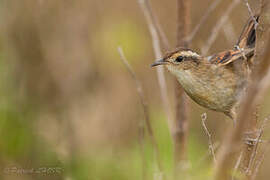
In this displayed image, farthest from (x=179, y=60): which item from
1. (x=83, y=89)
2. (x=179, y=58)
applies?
(x=83, y=89)

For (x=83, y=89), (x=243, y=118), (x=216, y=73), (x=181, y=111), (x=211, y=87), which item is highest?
(x=83, y=89)

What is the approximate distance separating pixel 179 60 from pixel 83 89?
212cm

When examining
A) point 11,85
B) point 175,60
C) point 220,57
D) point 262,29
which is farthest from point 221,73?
point 11,85

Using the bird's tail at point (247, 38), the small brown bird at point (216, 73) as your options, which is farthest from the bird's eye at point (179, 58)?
the bird's tail at point (247, 38)

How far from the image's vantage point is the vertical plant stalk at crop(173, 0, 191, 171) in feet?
8.69

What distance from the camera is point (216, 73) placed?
3273mm

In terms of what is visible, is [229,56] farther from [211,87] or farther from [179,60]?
[179,60]

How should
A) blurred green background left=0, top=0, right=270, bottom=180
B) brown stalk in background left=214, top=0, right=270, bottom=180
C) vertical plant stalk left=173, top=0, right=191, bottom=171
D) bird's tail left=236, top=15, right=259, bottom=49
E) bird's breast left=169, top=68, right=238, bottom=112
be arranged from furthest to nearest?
1. blurred green background left=0, top=0, right=270, bottom=180
2. bird's breast left=169, top=68, right=238, bottom=112
3. bird's tail left=236, top=15, right=259, bottom=49
4. vertical plant stalk left=173, top=0, right=191, bottom=171
5. brown stalk in background left=214, top=0, right=270, bottom=180

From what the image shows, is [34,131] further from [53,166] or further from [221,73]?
[221,73]

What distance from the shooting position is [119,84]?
5.42 metres

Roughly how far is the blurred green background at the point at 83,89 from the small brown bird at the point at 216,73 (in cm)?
28

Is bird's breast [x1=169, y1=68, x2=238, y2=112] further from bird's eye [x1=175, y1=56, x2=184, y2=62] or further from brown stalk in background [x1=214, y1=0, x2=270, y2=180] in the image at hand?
brown stalk in background [x1=214, y1=0, x2=270, y2=180]

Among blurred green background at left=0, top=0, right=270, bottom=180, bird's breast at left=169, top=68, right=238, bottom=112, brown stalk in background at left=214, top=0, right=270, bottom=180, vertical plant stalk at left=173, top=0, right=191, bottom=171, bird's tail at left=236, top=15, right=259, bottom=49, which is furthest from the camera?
blurred green background at left=0, top=0, right=270, bottom=180

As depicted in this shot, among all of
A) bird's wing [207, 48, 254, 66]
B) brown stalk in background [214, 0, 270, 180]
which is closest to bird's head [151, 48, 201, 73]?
bird's wing [207, 48, 254, 66]
